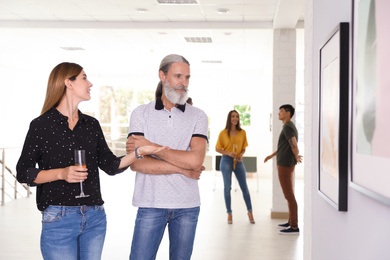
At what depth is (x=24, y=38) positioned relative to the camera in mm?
10398

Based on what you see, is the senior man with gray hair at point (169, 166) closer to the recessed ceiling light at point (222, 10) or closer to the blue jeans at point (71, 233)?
the blue jeans at point (71, 233)

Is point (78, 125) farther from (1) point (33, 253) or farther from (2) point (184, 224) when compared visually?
(1) point (33, 253)

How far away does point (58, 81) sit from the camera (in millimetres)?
2381

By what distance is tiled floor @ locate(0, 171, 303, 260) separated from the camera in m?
5.52

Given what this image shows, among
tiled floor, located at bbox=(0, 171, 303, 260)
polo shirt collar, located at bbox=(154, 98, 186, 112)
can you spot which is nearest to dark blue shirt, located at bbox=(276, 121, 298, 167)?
tiled floor, located at bbox=(0, 171, 303, 260)

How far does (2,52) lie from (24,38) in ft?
7.65

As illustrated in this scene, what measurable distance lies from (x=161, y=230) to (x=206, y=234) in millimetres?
4055

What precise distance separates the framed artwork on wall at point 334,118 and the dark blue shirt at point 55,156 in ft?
3.45

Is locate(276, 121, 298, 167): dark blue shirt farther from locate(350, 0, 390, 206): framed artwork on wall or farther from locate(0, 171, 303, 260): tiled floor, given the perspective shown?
locate(350, 0, 390, 206): framed artwork on wall

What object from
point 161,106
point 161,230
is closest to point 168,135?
point 161,106

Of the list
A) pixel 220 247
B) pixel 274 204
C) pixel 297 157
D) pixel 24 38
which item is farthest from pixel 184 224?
pixel 24 38

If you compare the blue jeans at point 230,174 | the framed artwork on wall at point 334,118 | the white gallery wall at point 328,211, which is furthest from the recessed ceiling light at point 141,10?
the framed artwork on wall at point 334,118

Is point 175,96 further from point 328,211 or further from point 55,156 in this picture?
point 328,211

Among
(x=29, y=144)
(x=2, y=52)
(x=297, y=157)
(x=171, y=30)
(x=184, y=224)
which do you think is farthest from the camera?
(x=2, y=52)
